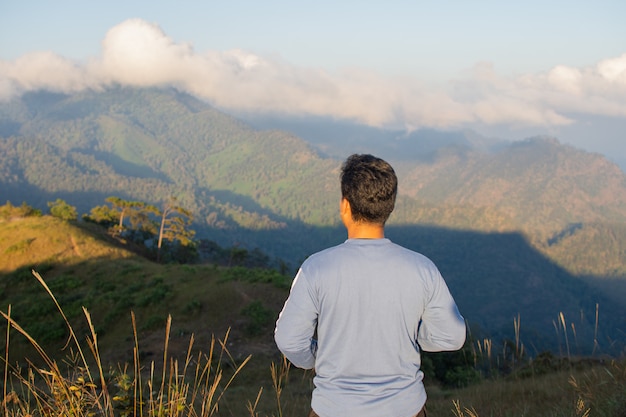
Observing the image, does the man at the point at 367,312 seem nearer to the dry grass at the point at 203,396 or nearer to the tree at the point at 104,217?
the dry grass at the point at 203,396

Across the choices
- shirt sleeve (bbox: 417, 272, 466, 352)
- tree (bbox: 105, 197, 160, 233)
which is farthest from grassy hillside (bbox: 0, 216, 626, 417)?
tree (bbox: 105, 197, 160, 233)

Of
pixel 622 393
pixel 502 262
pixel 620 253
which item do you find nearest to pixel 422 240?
pixel 502 262

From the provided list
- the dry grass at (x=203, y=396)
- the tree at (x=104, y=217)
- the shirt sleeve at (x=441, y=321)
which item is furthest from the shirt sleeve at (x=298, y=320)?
the tree at (x=104, y=217)

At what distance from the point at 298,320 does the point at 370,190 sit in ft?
2.31

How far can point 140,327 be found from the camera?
641 inches

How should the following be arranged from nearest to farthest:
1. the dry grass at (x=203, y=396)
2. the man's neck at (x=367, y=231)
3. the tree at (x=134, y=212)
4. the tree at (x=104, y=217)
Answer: the man's neck at (x=367, y=231)
the dry grass at (x=203, y=396)
the tree at (x=134, y=212)
the tree at (x=104, y=217)

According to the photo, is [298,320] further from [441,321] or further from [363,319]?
[441,321]

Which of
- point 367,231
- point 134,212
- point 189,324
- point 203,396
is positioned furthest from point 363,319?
point 134,212

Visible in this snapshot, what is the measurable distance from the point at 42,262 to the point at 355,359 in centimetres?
2837

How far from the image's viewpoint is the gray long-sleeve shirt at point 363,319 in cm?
224

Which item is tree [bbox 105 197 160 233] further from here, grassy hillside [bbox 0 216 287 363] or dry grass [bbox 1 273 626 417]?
dry grass [bbox 1 273 626 417]

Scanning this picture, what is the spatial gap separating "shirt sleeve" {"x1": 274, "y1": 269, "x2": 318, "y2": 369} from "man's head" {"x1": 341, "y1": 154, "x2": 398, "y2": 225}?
0.42m

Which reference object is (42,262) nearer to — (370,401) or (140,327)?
(140,327)

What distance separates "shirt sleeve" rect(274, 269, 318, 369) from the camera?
89.3 inches
